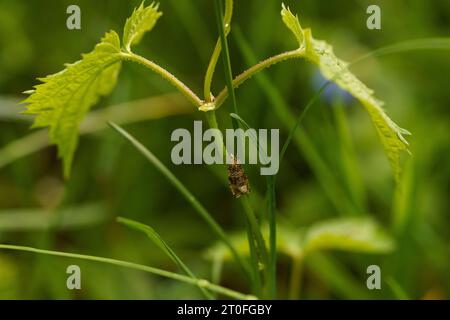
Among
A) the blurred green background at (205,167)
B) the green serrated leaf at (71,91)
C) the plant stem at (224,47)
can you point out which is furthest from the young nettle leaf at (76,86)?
the blurred green background at (205,167)

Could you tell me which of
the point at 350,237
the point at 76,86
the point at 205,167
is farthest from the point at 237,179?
the point at 205,167

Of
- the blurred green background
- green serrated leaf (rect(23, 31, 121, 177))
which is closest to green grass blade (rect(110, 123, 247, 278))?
green serrated leaf (rect(23, 31, 121, 177))

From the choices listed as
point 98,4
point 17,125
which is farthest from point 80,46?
point 17,125

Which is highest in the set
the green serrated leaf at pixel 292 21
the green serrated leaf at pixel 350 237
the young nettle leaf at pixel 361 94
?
the green serrated leaf at pixel 292 21

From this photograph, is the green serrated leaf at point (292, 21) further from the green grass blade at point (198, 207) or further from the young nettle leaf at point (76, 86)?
the green grass blade at point (198, 207)

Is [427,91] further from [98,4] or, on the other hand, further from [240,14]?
[98,4]

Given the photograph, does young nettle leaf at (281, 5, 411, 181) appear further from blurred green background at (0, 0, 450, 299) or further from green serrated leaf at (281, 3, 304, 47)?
blurred green background at (0, 0, 450, 299)
